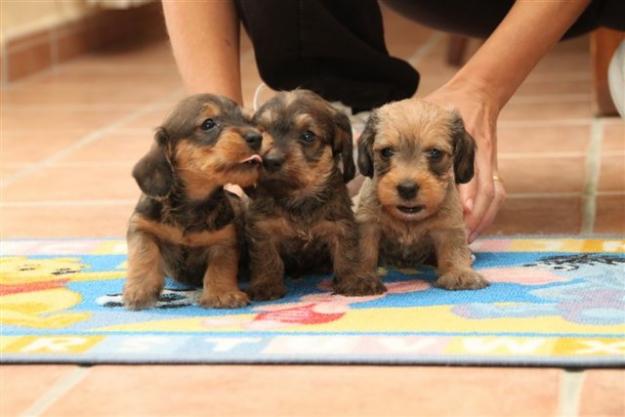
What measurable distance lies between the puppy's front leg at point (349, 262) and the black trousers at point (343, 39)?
784mm

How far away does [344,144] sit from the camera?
2203 millimetres

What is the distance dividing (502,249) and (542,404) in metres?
0.94

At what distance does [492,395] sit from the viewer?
154 centimetres

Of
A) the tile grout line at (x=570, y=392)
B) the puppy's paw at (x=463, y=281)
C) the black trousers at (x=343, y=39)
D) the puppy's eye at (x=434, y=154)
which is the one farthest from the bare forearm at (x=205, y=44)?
the tile grout line at (x=570, y=392)

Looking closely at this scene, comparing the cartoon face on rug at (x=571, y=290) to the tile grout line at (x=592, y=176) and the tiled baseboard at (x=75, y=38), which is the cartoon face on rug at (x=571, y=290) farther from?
the tiled baseboard at (x=75, y=38)

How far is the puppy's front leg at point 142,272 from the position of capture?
203 centimetres

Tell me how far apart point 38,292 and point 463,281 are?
0.78 metres

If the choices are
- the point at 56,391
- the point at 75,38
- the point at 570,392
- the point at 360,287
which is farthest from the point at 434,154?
the point at 75,38

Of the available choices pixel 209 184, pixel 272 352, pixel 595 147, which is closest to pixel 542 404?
pixel 272 352

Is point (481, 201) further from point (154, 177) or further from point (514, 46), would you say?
point (154, 177)

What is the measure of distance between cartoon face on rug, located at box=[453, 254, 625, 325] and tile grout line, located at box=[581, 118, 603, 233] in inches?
13.9

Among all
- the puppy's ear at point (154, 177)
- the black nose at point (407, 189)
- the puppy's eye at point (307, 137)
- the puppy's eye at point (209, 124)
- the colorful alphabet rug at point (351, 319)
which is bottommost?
the colorful alphabet rug at point (351, 319)

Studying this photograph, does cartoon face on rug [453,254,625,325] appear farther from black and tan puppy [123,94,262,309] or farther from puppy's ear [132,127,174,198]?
puppy's ear [132,127,174,198]

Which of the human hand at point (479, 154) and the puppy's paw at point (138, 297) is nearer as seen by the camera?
the puppy's paw at point (138, 297)
